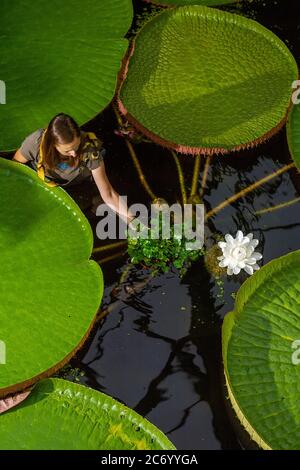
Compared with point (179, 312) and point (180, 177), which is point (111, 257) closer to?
point (179, 312)

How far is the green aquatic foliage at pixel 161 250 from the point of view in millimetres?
2746

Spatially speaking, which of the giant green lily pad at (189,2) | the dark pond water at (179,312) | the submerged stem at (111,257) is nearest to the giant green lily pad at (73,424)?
the dark pond water at (179,312)

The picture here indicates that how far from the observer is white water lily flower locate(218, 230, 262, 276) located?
257 centimetres

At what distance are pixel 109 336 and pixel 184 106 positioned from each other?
1.05m

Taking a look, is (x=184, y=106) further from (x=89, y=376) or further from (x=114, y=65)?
(x=89, y=376)

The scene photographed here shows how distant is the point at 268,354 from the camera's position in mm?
2393

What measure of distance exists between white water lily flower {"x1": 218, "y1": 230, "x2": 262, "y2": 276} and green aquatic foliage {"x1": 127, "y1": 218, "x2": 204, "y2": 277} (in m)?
0.21

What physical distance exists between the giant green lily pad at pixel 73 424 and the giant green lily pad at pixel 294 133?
128 cm

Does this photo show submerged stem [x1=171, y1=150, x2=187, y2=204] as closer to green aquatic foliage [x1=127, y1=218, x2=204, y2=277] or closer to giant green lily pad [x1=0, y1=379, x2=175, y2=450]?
green aquatic foliage [x1=127, y1=218, x2=204, y2=277]

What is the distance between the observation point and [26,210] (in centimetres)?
Result: 257

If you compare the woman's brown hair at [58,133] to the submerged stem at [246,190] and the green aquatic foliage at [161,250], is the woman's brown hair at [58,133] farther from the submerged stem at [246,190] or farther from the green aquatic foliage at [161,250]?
the submerged stem at [246,190]

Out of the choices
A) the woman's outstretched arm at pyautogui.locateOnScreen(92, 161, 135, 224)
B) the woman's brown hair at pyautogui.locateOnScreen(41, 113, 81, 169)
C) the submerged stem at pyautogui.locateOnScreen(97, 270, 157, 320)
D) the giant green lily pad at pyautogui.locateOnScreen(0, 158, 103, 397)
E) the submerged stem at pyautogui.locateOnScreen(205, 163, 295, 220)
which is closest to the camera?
the woman's brown hair at pyautogui.locateOnScreen(41, 113, 81, 169)

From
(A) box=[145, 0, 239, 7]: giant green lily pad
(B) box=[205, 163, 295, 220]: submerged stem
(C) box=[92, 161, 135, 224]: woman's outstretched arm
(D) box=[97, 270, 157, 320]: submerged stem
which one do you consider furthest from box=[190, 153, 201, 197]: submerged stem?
(A) box=[145, 0, 239, 7]: giant green lily pad

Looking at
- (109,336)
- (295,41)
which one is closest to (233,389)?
(109,336)
